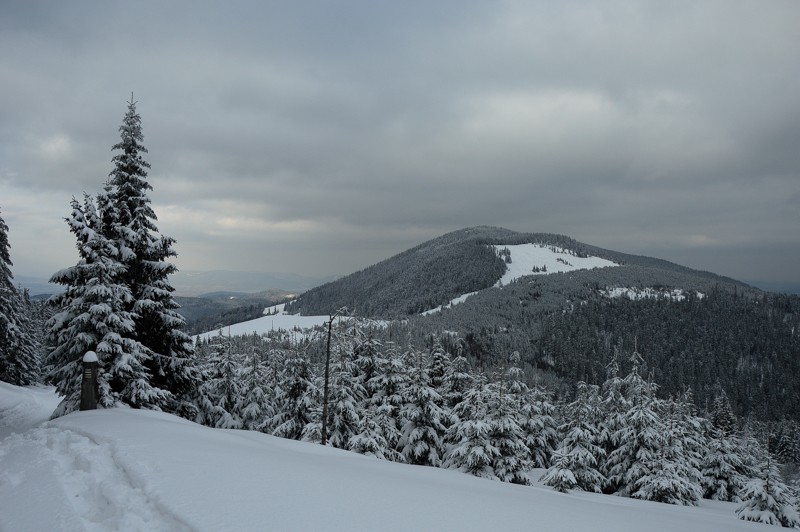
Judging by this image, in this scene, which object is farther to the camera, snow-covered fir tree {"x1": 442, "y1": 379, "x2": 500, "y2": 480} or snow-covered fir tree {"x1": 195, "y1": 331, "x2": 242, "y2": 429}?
snow-covered fir tree {"x1": 195, "y1": 331, "x2": 242, "y2": 429}

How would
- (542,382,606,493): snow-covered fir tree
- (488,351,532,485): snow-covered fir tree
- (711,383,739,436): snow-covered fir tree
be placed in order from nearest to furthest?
(488,351,532,485): snow-covered fir tree < (542,382,606,493): snow-covered fir tree < (711,383,739,436): snow-covered fir tree

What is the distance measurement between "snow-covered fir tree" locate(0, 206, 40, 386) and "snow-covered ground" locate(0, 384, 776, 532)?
60.2 feet

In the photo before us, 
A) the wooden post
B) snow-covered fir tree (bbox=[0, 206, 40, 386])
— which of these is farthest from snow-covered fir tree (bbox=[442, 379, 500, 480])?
snow-covered fir tree (bbox=[0, 206, 40, 386])

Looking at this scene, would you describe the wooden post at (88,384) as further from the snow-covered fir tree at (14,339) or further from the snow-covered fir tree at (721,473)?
the snow-covered fir tree at (721,473)

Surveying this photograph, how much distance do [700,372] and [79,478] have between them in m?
213

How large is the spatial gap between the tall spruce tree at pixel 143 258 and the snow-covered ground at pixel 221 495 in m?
8.12

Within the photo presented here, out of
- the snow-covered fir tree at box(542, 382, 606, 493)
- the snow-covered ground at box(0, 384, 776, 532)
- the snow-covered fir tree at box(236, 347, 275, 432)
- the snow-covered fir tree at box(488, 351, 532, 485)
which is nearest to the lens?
the snow-covered ground at box(0, 384, 776, 532)

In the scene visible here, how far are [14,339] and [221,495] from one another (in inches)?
1237

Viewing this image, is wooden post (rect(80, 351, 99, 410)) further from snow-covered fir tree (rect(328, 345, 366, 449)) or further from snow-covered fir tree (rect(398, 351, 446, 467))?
snow-covered fir tree (rect(398, 351, 446, 467))

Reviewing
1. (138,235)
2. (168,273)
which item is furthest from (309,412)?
(138,235)

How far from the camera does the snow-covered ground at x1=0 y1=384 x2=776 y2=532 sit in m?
5.00

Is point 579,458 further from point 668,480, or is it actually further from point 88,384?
point 88,384

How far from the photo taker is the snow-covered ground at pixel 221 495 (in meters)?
5.00

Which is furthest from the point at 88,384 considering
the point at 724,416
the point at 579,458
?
the point at 724,416
